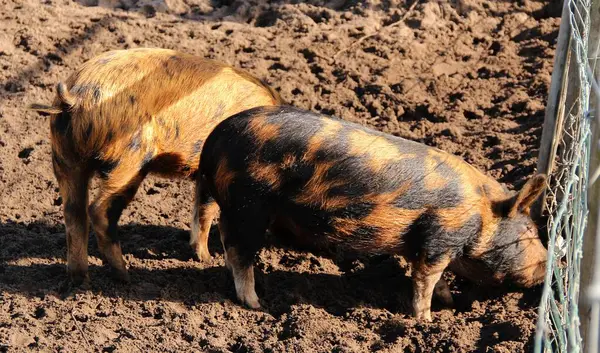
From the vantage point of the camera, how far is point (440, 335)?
16.8 feet

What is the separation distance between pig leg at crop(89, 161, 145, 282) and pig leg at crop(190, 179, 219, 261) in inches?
23.2

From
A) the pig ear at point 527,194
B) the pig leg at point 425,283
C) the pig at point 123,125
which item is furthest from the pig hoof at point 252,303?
the pig ear at point 527,194

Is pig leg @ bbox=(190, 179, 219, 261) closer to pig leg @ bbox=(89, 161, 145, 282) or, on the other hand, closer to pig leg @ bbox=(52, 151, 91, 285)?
pig leg @ bbox=(89, 161, 145, 282)

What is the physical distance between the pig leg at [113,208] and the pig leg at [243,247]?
2.01 feet

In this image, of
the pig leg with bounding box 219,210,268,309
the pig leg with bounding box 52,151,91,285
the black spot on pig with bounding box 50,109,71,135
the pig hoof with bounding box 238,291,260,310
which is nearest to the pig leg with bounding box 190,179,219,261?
the pig leg with bounding box 219,210,268,309

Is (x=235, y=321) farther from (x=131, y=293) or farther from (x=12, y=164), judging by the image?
(x=12, y=164)

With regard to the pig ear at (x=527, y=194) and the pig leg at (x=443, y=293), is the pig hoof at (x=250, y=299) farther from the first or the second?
the pig ear at (x=527, y=194)

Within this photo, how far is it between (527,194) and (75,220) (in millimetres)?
2811

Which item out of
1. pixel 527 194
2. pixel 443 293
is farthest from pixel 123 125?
pixel 527 194

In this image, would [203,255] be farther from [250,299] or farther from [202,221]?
[250,299]

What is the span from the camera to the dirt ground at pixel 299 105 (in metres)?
5.27

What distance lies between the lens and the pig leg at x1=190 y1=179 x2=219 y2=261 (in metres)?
6.30

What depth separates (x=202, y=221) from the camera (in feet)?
20.7

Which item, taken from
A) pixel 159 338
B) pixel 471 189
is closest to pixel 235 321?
pixel 159 338
